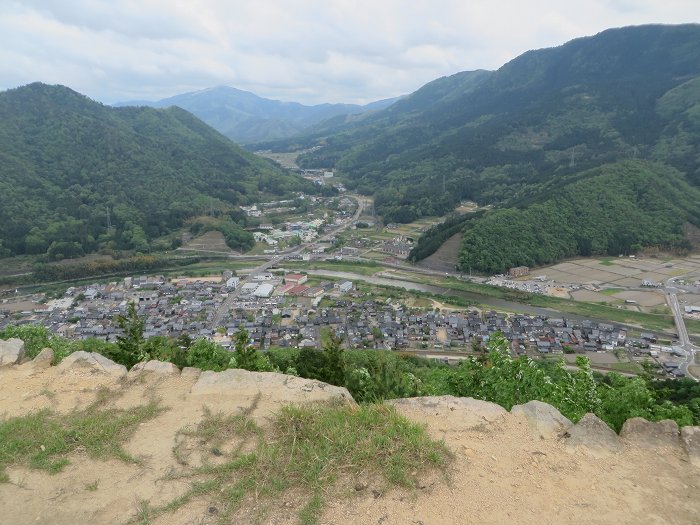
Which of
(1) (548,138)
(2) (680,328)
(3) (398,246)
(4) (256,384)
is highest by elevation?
(1) (548,138)

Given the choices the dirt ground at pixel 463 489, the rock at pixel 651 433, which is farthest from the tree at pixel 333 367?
the rock at pixel 651 433

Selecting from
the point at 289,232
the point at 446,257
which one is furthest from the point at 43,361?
the point at 289,232

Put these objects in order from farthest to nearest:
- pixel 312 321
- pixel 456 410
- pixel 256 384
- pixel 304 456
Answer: pixel 312 321 < pixel 256 384 < pixel 456 410 < pixel 304 456

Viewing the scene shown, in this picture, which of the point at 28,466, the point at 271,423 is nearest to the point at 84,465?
the point at 28,466

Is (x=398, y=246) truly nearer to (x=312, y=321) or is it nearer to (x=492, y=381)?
(x=312, y=321)

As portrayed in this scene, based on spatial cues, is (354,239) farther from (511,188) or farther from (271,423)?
(271,423)

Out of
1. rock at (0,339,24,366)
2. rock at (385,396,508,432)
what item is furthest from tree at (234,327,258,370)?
rock at (385,396,508,432)
